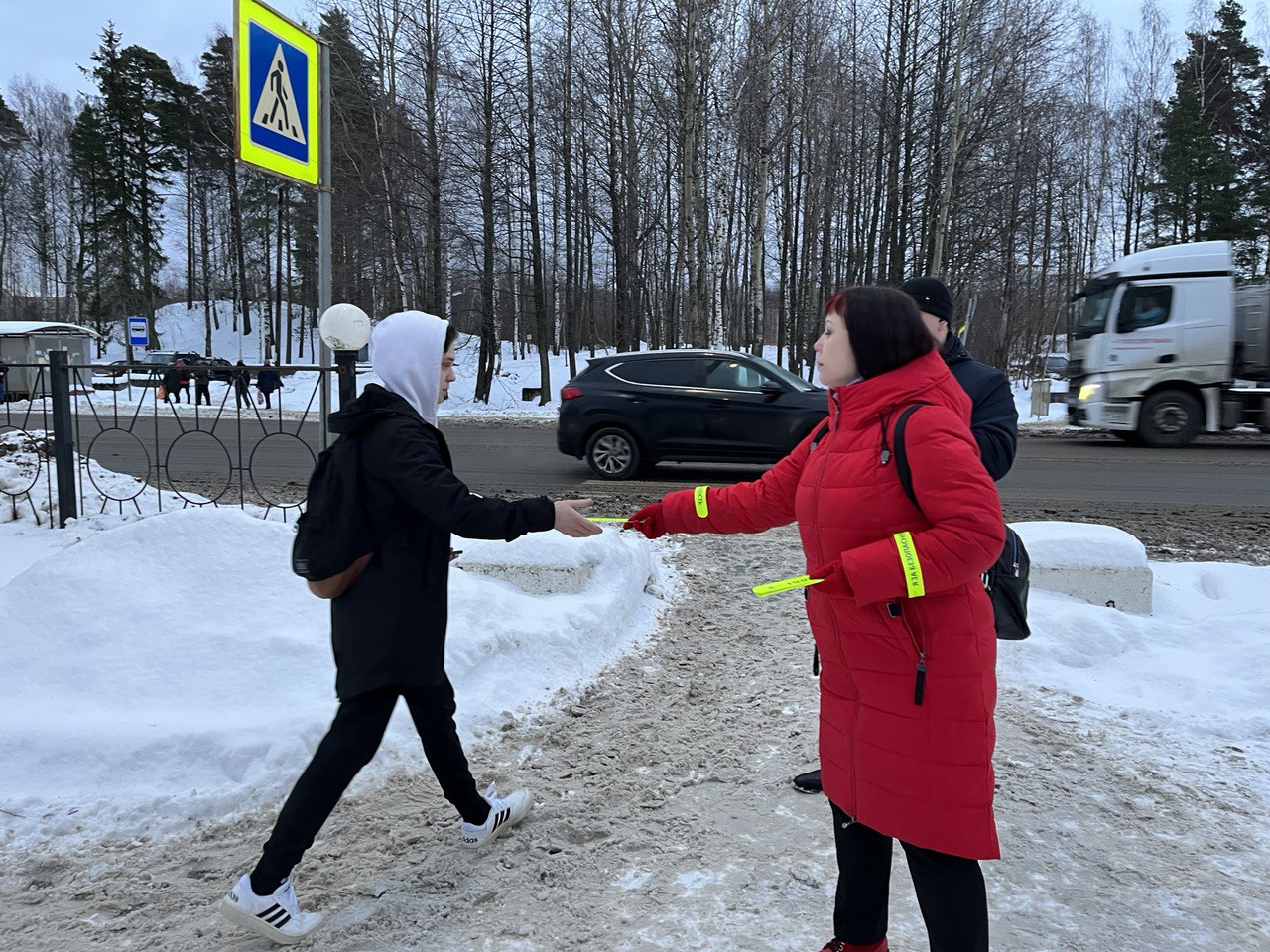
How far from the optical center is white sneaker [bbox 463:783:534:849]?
115 inches

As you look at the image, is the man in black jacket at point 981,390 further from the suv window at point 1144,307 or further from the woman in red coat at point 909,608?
the suv window at point 1144,307

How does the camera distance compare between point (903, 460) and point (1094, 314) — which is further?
point (1094, 314)

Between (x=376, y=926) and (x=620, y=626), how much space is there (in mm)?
2833

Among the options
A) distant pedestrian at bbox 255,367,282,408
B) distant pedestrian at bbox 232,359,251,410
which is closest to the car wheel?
distant pedestrian at bbox 255,367,282,408

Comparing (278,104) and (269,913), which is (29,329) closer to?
(278,104)

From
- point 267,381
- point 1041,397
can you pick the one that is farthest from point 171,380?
point 1041,397

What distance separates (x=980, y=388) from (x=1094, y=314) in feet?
47.5

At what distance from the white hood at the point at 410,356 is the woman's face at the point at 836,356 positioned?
1109 millimetres

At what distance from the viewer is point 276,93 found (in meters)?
5.36

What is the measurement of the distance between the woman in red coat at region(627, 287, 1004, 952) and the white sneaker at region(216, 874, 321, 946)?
1539 mm

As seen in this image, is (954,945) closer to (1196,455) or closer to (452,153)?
(1196,455)

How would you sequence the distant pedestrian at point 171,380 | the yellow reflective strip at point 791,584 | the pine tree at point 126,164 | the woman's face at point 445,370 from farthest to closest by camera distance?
the pine tree at point 126,164
the distant pedestrian at point 171,380
the woman's face at point 445,370
the yellow reflective strip at point 791,584

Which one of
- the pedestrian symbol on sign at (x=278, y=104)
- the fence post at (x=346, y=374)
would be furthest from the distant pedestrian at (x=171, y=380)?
the pedestrian symbol on sign at (x=278, y=104)

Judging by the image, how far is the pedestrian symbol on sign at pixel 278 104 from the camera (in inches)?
208
